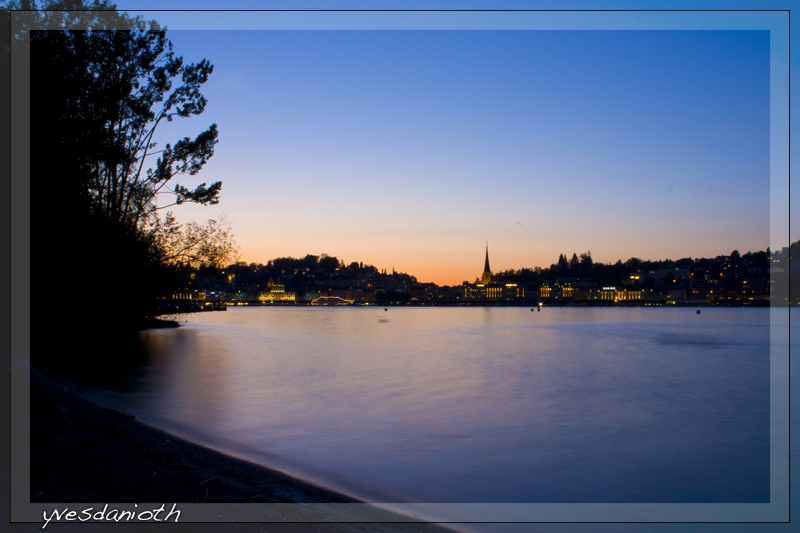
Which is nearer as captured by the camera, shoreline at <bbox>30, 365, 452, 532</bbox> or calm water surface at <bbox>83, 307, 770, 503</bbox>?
shoreline at <bbox>30, 365, 452, 532</bbox>

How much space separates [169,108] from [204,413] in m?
15.2

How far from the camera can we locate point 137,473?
6141 millimetres

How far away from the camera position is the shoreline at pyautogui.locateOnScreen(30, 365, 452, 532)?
17.7 ft

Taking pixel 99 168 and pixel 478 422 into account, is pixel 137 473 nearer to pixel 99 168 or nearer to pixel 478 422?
pixel 478 422

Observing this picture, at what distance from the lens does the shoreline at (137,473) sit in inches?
212

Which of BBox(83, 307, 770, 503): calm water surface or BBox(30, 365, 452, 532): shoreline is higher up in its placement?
BBox(30, 365, 452, 532): shoreline

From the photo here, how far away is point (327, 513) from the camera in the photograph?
6.12 m

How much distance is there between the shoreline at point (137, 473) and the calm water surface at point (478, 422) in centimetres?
112

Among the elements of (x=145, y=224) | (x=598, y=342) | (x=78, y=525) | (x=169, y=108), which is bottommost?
(x=598, y=342)

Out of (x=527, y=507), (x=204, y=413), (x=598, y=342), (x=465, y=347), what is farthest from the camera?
(x=598, y=342)

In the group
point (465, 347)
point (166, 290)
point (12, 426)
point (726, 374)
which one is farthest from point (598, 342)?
point (12, 426)

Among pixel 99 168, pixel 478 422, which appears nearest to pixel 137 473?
pixel 478 422

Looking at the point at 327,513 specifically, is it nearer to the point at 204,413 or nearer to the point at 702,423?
the point at 204,413

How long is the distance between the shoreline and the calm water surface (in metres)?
1.12
